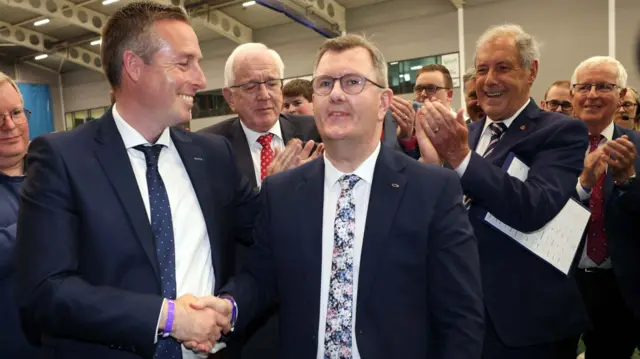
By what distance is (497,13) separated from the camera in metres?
10.6

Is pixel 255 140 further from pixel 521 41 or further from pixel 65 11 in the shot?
pixel 65 11

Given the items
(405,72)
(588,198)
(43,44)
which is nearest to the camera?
(588,198)

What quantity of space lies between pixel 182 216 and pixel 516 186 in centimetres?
123

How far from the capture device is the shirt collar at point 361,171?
176 cm

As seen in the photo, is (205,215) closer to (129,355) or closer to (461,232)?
(129,355)

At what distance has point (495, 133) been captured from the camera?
7.65ft

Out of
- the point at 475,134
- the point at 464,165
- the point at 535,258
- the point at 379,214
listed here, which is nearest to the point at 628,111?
the point at 475,134

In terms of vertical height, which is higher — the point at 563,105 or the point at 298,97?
the point at 298,97

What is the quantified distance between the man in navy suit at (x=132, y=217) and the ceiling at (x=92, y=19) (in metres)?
9.40

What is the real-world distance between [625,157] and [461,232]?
1386mm

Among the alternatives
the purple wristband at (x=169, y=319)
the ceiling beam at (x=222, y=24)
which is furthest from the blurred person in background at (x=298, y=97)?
the ceiling beam at (x=222, y=24)

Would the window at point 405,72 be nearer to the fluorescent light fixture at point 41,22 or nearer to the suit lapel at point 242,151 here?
the fluorescent light fixture at point 41,22

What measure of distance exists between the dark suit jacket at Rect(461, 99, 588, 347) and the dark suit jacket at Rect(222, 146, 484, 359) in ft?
1.46

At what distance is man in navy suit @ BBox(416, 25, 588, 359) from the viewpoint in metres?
1.99
